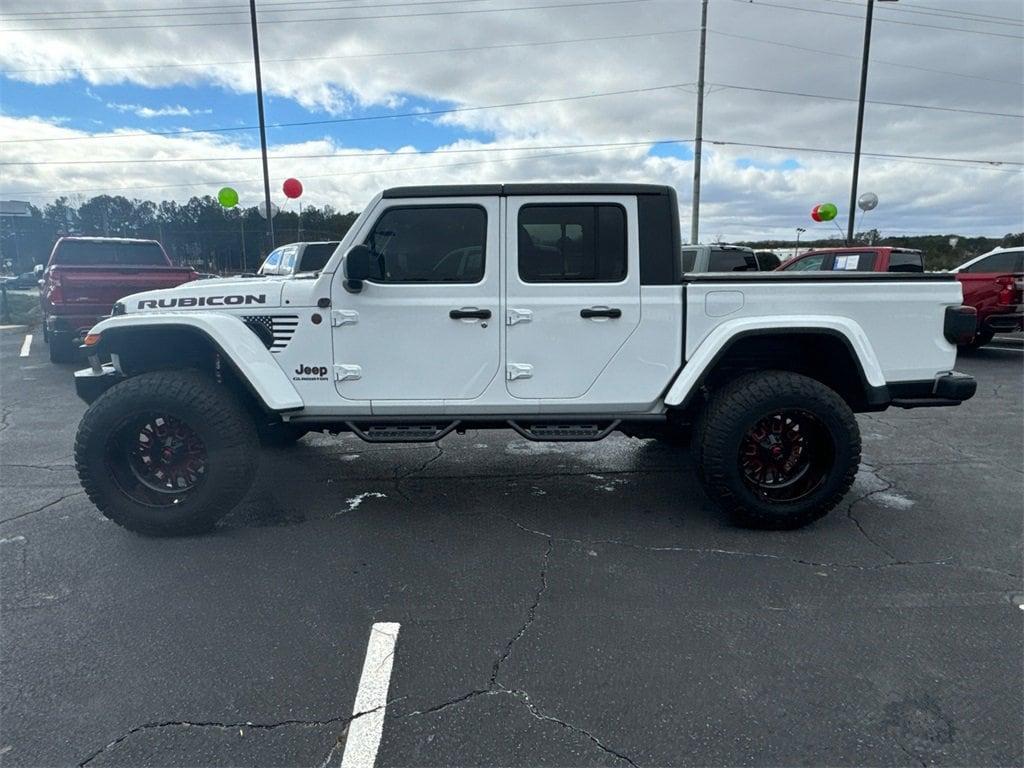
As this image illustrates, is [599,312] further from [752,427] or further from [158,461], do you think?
[158,461]

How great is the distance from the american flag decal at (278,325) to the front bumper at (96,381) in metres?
1.02

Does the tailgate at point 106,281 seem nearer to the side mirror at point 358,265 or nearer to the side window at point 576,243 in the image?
the side mirror at point 358,265

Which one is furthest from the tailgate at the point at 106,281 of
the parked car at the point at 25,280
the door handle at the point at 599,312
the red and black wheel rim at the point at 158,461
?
the door handle at the point at 599,312

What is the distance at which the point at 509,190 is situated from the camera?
3717 mm

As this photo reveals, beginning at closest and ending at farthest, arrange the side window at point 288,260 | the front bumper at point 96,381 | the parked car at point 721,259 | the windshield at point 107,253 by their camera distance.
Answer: the front bumper at point 96,381
the windshield at point 107,253
the side window at point 288,260
the parked car at point 721,259

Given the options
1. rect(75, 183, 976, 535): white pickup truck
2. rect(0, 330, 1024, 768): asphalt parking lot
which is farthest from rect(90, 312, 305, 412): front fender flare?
rect(0, 330, 1024, 768): asphalt parking lot

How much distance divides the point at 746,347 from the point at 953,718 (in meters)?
2.23

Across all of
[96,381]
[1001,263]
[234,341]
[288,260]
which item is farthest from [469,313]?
[1001,263]

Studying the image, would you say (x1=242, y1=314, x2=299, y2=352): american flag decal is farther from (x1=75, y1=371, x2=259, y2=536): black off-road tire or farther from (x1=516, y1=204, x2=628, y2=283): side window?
(x1=516, y1=204, x2=628, y2=283): side window

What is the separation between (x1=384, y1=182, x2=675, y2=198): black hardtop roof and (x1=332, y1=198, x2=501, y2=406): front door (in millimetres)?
45

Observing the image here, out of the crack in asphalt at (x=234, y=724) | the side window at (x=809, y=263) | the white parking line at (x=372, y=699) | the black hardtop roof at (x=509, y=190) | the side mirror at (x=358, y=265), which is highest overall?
the black hardtop roof at (x=509, y=190)

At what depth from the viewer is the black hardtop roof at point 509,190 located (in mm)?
3713

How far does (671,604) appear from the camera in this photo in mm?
3000

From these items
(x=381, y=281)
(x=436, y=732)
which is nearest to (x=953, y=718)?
(x=436, y=732)
